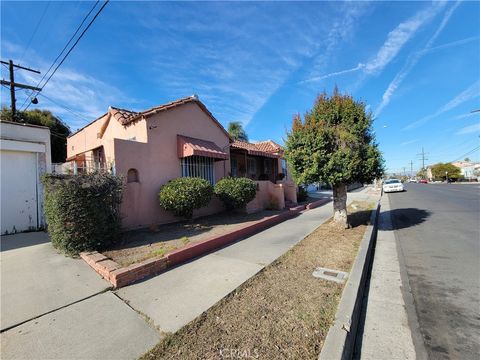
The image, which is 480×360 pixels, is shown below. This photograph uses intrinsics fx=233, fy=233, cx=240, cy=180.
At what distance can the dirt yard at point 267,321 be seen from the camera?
2.36m

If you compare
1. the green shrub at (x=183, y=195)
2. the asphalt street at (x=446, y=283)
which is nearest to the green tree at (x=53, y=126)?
the green shrub at (x=183, y=195)

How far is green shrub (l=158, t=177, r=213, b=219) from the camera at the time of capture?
24.2 feet

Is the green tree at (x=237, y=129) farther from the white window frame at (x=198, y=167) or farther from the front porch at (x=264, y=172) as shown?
the white window frame at (x=198, y=167)

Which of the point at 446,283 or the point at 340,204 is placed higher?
the point at 340,204

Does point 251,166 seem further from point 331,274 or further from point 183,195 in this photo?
point 331,274

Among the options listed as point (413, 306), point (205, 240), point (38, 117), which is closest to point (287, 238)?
point (205, 240)

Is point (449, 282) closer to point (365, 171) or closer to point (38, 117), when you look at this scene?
point (365, 171)

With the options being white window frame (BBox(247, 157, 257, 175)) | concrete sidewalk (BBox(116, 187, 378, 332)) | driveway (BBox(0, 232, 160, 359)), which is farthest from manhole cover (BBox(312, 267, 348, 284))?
white window frame (BBox(247, 157, 257, 175))

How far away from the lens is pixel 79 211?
4918 millimetres

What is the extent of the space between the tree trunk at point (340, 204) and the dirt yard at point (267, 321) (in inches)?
131

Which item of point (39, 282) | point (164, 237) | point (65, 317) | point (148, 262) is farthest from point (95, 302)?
point (164, 237)

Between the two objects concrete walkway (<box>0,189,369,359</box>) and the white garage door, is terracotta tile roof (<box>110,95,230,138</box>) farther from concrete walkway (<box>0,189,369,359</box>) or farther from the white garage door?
concrete walkway (<box>0,189,369,359</box>)

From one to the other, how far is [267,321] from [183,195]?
203 inches

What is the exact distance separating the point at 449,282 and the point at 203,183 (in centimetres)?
651
